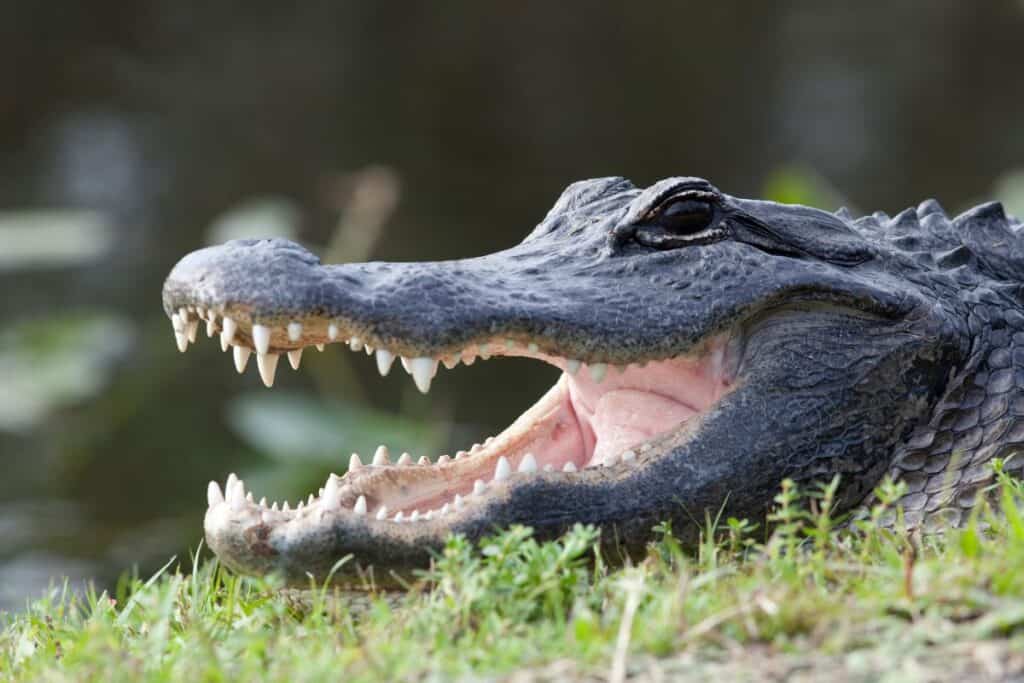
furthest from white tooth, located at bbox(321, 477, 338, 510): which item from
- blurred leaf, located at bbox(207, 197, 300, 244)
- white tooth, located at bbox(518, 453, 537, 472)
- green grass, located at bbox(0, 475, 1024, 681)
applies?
blurred leaf, located at bbox(207, 197, 300, 244)

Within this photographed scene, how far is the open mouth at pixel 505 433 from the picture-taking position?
2.89m

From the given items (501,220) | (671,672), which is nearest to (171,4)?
(501,220)

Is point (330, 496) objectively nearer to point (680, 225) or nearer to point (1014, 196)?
point (680, 225)

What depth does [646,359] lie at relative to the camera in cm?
311

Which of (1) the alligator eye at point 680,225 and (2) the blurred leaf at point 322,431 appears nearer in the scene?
(1) the alligator eye at point 680,225

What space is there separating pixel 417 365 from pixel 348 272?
0.26 meters

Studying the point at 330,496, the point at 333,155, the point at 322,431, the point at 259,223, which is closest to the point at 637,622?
the point at 330,496

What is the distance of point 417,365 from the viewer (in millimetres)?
2920

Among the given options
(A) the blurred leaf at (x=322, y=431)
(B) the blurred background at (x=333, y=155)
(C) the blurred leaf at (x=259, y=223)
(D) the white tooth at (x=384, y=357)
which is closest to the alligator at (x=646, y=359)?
(D) the white tooth at (x=384, y=357)

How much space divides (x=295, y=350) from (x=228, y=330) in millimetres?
200

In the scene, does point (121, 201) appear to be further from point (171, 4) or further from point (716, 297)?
point (716, 297)

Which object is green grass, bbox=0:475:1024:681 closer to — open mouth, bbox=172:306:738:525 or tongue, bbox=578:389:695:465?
open mouth, bbox=172:306:738:525

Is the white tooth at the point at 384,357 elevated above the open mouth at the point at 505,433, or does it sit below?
above

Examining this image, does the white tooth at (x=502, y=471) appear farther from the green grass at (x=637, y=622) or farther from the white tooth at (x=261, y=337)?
the white tooth at (x=261, y=337)
